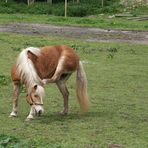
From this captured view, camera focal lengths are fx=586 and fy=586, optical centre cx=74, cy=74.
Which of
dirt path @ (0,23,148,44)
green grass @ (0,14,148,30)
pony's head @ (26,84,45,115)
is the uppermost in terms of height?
pony's head @ (26,84,45,115)

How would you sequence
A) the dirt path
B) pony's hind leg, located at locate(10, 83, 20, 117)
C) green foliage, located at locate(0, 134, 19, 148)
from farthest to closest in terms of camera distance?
the dirt path
pony's hind leg, located at locate(10, 83, 20, 117)
green foliage, located at locate(0, 134, 19, 148)

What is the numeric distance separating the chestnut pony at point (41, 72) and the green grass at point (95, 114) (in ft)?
0.93

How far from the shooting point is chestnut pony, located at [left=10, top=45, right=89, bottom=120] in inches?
346

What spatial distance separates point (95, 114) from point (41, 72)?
4.04 feet

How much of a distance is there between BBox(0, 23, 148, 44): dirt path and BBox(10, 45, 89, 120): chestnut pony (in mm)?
13422

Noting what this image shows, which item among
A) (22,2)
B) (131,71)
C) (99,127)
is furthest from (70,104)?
(22,2)

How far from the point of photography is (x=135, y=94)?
11867 millimetres

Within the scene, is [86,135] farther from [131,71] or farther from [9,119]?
[131,71]

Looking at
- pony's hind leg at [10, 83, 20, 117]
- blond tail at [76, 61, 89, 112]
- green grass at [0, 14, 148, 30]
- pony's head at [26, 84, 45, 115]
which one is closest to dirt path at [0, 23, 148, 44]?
green grass at [0, 14, 148, 30]

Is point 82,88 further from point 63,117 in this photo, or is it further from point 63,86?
point 63,117

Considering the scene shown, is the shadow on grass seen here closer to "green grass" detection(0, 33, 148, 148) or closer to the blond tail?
"green grass" detection(0, 33, 148, 148)

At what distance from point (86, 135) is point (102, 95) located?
3555 millimetres

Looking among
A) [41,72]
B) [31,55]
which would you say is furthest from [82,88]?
[31,55]

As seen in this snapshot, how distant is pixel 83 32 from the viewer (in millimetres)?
26203
